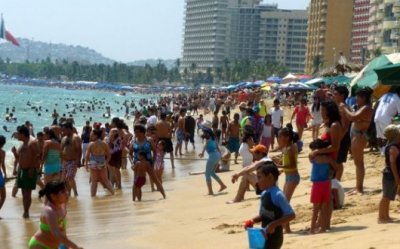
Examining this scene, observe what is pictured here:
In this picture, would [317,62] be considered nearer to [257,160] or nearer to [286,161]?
[257,160]

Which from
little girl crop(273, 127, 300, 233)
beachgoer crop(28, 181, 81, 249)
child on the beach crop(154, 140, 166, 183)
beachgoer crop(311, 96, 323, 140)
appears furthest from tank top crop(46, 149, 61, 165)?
beachgoer crop(311, 96, 323, 140)

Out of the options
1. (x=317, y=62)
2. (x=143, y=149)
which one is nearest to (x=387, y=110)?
(x=143, y=149)

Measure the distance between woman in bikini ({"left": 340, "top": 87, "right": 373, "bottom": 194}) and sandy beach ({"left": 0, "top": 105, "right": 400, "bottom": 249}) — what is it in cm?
33

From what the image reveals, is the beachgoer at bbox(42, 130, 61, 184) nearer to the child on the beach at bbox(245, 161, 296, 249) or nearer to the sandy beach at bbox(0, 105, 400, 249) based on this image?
the sandy beach at bbox(0, 105, 400, 249)

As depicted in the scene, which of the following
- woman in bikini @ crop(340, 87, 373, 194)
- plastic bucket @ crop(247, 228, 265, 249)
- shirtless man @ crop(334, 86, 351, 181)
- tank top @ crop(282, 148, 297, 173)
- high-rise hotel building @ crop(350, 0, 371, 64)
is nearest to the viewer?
plastic bucket @ crop(247, 228, 265, 249)

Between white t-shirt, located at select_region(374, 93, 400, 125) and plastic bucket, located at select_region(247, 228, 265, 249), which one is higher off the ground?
white t-shirt, located at select_region(374, 93, 400, 125)

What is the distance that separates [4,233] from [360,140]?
5090mm

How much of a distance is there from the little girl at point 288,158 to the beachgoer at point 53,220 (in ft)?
10.4

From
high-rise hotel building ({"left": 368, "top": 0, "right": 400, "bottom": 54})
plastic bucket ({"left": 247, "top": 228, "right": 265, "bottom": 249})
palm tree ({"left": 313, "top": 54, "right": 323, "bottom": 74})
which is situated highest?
high-rise hotel building ({"left": 368, "top": 0, "right": 400, "bottom": 54})

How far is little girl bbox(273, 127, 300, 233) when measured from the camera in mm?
10094

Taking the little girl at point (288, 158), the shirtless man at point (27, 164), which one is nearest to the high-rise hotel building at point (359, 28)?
the shirtless man at point (27, 164)

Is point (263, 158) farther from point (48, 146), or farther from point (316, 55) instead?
point (316, 55)

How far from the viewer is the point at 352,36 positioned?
4931 inches

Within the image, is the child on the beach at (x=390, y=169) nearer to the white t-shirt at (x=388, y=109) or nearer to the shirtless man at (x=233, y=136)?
the white t-shirt at (x=388, y=109)
